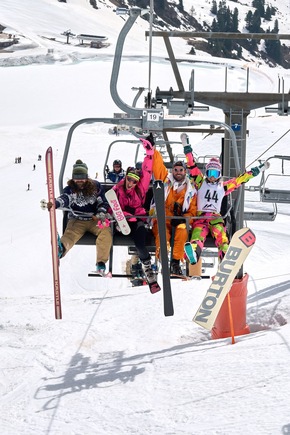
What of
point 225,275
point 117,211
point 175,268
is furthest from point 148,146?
point 225,275

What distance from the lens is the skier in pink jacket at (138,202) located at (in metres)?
7.39

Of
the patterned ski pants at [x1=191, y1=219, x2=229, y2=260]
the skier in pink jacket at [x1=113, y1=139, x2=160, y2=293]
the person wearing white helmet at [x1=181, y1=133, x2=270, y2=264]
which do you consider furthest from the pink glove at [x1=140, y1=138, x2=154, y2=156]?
the patterned ski pants at [x1=191, y1=219, x2=229, y2=260]

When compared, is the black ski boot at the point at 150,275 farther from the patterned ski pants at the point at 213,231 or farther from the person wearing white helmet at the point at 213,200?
the patterned ski pants at the point at 213,231

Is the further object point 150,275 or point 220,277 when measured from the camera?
point 220,277

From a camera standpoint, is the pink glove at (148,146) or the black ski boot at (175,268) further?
the black ski boot at (175,268)

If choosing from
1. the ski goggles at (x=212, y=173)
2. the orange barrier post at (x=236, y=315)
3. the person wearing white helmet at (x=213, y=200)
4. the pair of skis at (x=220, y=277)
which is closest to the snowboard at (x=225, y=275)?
the pair of skis at (x=220, y=277)

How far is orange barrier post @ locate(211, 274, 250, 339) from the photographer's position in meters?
8.55

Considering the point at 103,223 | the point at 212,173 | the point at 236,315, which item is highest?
the point at 212,173

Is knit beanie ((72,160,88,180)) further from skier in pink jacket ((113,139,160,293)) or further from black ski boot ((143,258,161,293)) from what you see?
black ski boot ((143,258,161,293))

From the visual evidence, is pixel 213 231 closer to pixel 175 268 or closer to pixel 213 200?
pixel 213 200

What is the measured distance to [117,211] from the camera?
7250 mm

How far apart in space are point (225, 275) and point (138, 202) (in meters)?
1.14

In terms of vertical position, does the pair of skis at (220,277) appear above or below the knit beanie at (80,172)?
below

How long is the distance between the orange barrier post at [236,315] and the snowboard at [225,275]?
0.78 meters
